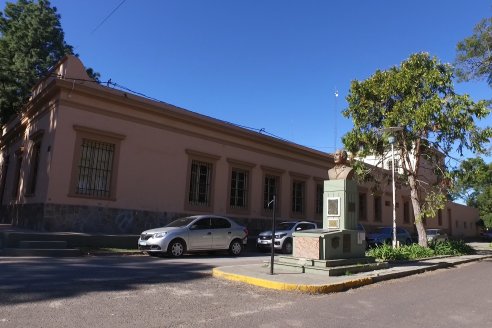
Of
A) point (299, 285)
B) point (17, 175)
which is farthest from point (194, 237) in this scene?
point (17, 175)

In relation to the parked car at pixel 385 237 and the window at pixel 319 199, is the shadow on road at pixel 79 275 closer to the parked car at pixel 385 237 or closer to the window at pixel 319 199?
the parked car at pixel 385 237

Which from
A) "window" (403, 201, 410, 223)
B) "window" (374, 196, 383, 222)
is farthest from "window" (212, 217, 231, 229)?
"window" (403, 201, 410, 223)

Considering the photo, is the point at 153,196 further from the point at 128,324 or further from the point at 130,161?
the point at 128,324

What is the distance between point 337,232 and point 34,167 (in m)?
13.8

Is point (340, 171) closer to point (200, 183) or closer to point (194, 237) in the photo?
point (194, 237)

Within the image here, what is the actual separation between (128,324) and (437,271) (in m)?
11.8

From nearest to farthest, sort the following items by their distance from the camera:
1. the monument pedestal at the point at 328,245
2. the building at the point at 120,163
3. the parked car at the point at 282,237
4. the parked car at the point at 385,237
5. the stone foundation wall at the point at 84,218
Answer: the monument pedestal at the point at 328,245, the stone foundation wall at the point at 84,218, the building at the point at 120,163, the parked car at the point at 282,237, the parked car at the point at 385,237

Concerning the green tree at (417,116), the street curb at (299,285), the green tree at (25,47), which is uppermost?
the green tree at (25,47)

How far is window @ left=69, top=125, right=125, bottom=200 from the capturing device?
57.5 ft

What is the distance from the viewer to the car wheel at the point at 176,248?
15195 mm

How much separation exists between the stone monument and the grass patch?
147 inches

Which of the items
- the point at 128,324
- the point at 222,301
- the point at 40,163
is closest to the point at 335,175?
the point at 222,301

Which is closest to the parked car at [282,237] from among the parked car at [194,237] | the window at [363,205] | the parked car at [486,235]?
the parked car at [194,237]

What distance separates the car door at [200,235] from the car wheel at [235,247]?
117cm
